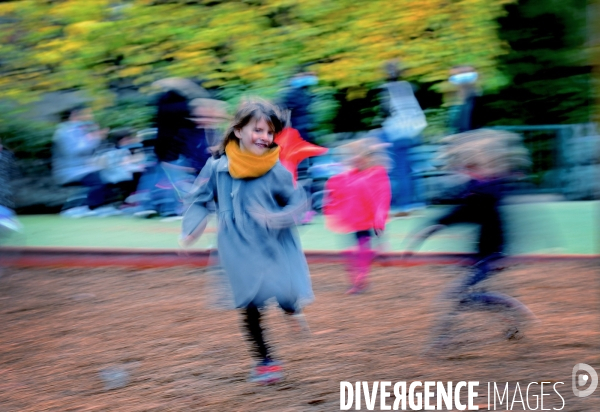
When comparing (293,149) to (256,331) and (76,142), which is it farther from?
(76,142)

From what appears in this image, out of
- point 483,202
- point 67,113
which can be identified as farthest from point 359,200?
point 67,113

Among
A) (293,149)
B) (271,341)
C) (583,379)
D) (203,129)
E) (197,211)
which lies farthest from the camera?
(203,129)

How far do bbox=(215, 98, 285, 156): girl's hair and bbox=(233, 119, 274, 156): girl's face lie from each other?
19 millimetres

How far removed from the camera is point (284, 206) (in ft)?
14.2

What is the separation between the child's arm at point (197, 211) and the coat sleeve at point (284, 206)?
0.88 feet

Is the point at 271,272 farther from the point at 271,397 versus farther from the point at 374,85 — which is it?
the point at 374,85

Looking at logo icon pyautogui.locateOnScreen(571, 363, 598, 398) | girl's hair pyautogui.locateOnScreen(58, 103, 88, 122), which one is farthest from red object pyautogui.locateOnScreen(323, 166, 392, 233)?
girl's hair pyautogui.locateOnScreen(58, 103, 88, 122)

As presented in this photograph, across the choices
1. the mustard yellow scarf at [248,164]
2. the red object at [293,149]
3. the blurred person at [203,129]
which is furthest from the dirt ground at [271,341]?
the blurred person at [203,129]

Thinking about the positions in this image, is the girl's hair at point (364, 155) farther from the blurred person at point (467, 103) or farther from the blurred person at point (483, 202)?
the blurred person at point (467, 103)

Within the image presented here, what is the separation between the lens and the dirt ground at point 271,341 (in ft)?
14.1

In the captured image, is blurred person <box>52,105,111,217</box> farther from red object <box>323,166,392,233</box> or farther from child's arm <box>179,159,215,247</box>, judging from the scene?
child's arm <box>179,159,215,247</box>

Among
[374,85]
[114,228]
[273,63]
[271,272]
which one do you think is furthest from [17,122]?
[271,272]

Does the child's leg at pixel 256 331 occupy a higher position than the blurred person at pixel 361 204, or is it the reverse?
the child's leg at pixel 256 331

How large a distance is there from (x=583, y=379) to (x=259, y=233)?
1.74 m
